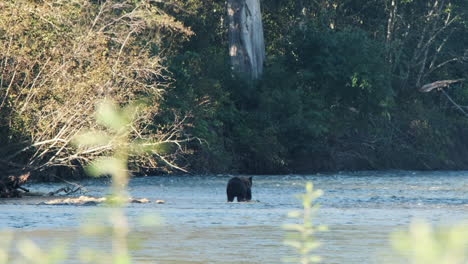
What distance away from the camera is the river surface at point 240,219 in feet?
36.9

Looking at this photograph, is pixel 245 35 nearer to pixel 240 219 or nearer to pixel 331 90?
pixel 331 90

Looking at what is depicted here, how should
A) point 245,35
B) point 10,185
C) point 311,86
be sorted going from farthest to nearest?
point 311,86, point 245,35, point 10,185

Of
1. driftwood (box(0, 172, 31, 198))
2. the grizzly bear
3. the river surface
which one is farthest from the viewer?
driftwood (box(0, 172, 31, 198))

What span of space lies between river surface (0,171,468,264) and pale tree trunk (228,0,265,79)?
514 inches

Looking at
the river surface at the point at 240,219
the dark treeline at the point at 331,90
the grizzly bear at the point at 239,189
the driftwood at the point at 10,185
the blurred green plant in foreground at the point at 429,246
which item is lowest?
the river surface at the point at 240,219

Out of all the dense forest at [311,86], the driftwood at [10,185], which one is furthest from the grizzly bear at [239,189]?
the dense forest at [311,86]

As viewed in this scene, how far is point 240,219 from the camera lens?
635 inches

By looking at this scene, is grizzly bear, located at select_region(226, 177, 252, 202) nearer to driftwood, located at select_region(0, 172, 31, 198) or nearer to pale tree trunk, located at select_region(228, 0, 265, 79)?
driftwood, located at select_region(0, 172, 31, 198)

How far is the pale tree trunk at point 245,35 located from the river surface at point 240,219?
42.9 feet

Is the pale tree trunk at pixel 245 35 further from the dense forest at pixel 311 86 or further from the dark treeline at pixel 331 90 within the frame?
the dark treeline at pixel 331 90

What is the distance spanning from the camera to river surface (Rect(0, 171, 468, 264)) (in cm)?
1126

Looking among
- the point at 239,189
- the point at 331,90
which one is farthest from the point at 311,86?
the point at 239,189

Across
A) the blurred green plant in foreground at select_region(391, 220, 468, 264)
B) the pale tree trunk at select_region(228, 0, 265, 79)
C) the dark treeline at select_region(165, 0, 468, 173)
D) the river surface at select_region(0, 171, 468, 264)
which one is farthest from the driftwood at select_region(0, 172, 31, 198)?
the pale tree trunk at select_region(228, 0, 265, 79)

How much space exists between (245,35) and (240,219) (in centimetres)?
2677
